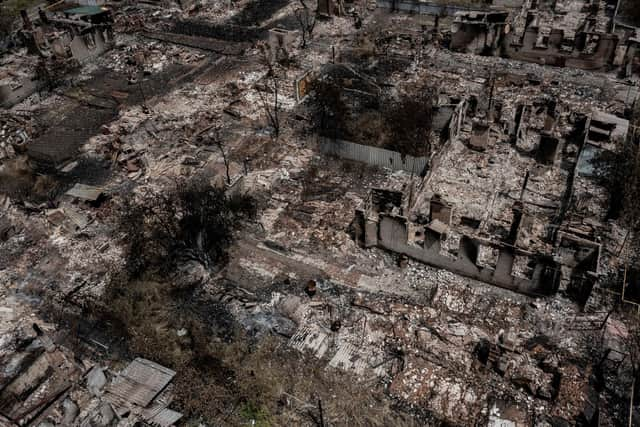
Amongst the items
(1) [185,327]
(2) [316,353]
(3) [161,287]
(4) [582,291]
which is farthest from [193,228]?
(4) [582,291]

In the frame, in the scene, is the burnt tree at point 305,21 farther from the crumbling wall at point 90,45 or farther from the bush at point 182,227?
the bush at point 182,227

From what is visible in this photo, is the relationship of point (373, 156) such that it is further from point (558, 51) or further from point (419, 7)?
point (419, 7)

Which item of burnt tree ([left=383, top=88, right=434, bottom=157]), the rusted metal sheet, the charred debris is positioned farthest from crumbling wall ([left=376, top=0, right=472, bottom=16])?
the rusted metal sheet

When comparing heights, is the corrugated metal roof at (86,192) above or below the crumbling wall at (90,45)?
below

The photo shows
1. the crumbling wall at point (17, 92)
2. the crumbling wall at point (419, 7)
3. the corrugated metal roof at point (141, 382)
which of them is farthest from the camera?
the crumbling wall at point (419, 7)

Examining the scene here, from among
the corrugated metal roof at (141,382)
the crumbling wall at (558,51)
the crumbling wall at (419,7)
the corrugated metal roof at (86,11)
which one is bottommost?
Result: the corrugated metal roof at (141,382)

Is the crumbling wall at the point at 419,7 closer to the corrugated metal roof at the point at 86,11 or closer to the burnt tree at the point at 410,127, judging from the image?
the burnt tree at the point at 410,127

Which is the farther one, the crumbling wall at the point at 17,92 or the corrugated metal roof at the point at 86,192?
the crumbling wall at the point at 17,92

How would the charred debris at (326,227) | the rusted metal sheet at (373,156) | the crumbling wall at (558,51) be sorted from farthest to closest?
1. the crumbling wall at (558,51)
2. the rusted metal sheet at (373,156)
3. the charred debris at (326,227)

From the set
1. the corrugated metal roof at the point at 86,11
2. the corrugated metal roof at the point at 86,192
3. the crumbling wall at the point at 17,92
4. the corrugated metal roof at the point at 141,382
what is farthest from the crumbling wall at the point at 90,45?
the corrugated metal roof at the point at 141,382
